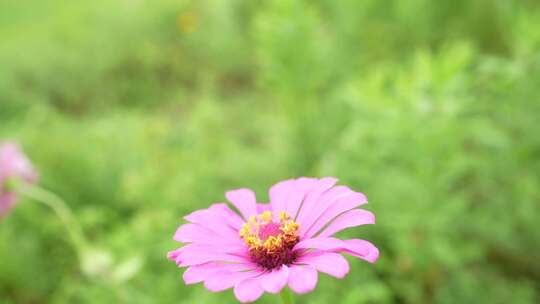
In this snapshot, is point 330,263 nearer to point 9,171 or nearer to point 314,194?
point 314,194

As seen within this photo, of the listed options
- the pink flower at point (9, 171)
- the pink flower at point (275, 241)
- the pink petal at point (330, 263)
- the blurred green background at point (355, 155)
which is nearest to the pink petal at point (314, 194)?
the pink flower at point (275, 241)

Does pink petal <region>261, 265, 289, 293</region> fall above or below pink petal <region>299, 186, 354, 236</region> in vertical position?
below

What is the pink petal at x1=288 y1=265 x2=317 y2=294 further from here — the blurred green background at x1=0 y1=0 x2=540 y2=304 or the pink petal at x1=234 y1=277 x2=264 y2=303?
the blurred green background at x1=0 y1=0 x2=540 y2=304

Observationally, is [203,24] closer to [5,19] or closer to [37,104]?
[37,104]

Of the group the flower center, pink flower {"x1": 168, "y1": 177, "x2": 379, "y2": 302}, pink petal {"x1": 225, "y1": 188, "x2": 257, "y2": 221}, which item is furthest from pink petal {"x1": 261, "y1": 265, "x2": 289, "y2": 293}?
pink petal {"x1": 225, "y1": 188, "x2": 257, "y2": 221}

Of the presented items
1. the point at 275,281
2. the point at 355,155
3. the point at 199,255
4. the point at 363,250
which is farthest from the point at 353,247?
the point at 355,155

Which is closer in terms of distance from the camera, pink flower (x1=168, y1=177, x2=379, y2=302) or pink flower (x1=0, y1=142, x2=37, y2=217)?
pink flower (x1=168, y1=177, x2=379, y2=302)

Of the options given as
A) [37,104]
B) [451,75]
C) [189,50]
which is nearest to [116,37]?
[189,50]
